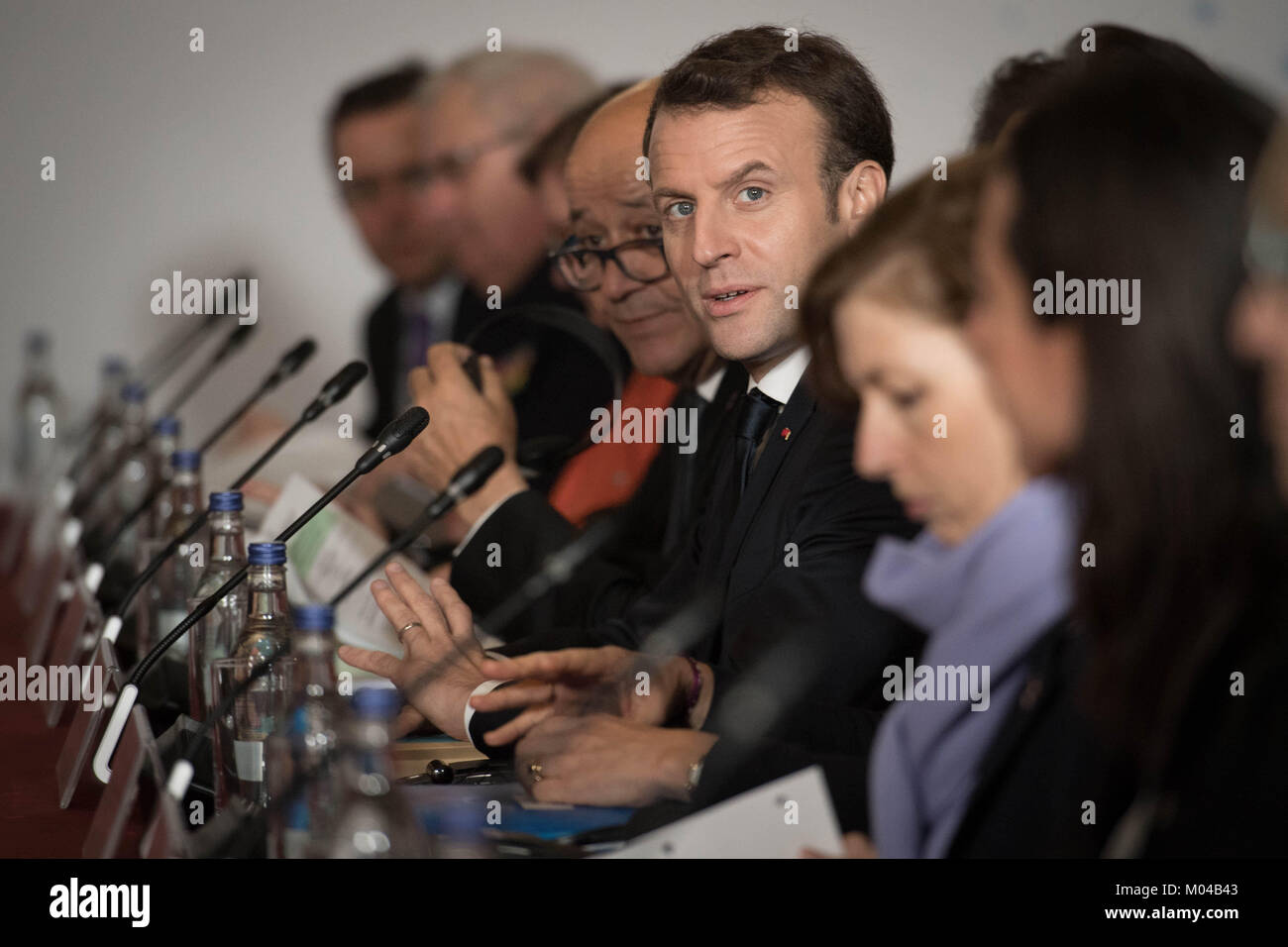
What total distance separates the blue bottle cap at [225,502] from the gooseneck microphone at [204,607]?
21cm

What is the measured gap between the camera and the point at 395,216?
4.18m

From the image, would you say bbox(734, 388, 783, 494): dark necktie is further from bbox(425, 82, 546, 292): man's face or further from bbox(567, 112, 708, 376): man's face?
bbox(425, 82, 546, 292): man's face

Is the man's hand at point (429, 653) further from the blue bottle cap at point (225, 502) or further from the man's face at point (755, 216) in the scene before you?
the man's face at point (755, 216)

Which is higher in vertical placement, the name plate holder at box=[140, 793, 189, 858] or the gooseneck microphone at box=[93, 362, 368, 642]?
the gooseneck microphone at box=[93, 362, 368, 642]

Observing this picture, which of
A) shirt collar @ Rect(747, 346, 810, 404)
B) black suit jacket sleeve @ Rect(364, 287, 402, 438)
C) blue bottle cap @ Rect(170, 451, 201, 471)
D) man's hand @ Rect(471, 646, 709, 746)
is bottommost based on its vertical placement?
man's hand @ Rect(471, 646, 709, 746)

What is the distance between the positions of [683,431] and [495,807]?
1.11 metres

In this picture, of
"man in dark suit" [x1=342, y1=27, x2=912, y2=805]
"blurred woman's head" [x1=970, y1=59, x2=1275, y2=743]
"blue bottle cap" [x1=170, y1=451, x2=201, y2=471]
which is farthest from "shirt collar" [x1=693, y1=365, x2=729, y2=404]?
"blurred woman's head" [x1=970, y1=59, x2=1275, y2=743]

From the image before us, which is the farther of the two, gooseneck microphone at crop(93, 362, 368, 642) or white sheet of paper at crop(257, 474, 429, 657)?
white sheet of paper at crop(257, 474, 429, 657)

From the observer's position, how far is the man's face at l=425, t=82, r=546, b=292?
3.66 metres

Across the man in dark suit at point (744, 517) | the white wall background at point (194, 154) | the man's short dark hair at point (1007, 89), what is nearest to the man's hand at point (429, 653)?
the man in dark suit at point (744, 517)

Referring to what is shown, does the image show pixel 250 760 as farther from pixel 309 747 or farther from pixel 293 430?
pixel 293 430

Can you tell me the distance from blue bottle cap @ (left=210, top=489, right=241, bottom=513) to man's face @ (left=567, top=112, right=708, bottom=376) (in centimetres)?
94

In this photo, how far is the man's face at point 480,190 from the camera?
3.66m

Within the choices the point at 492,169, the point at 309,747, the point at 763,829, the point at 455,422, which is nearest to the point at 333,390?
the point at 455,422
